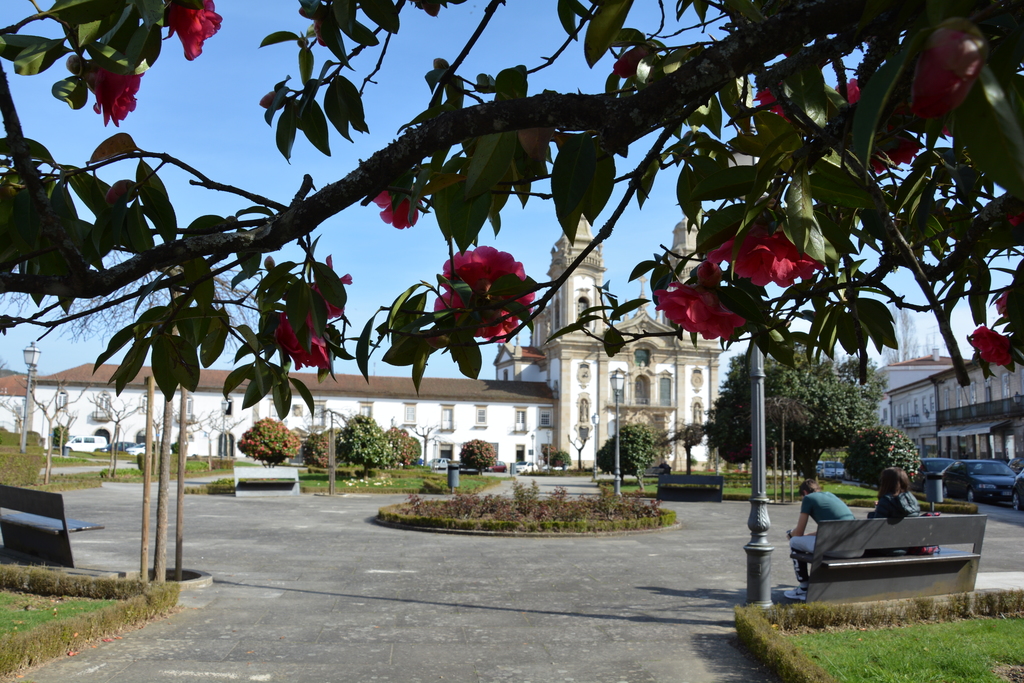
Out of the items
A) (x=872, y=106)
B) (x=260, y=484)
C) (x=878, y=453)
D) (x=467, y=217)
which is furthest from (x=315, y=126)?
(x=878, y=453)

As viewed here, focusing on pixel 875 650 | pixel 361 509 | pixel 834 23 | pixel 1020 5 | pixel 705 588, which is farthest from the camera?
pixel 361 509

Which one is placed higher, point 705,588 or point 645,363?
point 645,363

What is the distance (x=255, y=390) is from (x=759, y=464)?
19.1ft

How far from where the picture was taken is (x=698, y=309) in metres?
1.49

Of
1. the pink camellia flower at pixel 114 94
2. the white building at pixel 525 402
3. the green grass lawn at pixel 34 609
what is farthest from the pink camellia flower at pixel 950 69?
the white building at pixel 525 402

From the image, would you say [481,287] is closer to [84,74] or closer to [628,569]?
[84,74]

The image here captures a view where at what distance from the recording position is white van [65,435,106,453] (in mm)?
46656

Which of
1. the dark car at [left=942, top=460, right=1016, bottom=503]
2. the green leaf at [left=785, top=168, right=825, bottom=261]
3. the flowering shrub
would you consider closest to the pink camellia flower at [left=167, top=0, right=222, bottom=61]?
the green leaf at [left=785, top=168, right=825, bottom=261]

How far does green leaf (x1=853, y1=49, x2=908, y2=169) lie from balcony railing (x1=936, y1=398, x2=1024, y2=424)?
40.2m

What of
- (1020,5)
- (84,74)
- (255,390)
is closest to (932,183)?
(1020,5)

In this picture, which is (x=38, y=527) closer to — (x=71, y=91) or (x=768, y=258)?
(x=71, y=91)

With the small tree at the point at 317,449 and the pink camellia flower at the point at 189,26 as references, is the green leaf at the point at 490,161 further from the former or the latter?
the small tree at the point at 317,449

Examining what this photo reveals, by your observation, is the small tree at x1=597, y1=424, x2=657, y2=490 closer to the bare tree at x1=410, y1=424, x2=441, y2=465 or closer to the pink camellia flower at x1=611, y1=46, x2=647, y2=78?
the bare tree at x1=410, y1=424, x2=441, y2=465

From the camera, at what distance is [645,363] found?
5194 cm
